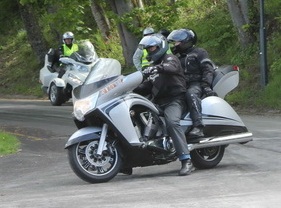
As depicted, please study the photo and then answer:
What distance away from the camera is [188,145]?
1046cm

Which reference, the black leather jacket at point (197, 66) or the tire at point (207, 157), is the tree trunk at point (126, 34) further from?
the tire at point (207, 157)

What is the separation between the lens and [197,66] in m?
10.9

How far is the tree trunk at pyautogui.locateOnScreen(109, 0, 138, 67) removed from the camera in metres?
27.5

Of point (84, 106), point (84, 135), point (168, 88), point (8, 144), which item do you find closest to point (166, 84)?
point (168, 88)

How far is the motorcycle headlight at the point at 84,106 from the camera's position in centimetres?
980

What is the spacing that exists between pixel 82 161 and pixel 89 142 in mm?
256

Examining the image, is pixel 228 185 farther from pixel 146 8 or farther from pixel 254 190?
pixel 146 8

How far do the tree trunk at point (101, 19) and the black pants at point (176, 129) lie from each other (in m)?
21.5

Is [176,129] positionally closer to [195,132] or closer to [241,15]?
[195,132]

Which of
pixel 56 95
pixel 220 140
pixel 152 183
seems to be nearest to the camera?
pixel 152 183

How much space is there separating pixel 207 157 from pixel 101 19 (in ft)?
73.9

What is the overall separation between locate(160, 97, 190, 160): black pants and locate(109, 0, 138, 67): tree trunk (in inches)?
682

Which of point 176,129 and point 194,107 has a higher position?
point 194,107

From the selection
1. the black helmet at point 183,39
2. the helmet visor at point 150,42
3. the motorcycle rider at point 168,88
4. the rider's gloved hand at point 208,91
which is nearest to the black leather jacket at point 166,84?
the motorcycle rider at point 168,88
